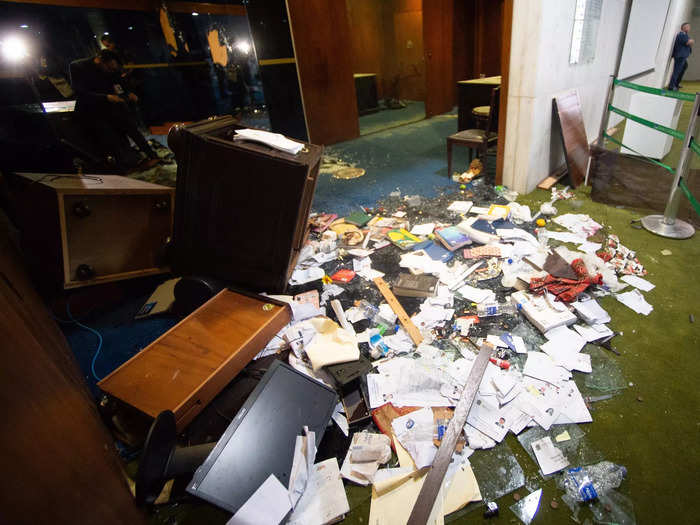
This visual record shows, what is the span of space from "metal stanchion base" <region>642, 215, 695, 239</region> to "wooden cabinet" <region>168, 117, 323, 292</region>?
262 centimetres

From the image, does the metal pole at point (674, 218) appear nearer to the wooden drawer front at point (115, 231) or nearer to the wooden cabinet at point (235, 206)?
the wooden cabinet at point (235, 206)

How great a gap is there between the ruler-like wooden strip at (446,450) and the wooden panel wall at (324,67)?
4.76 metres

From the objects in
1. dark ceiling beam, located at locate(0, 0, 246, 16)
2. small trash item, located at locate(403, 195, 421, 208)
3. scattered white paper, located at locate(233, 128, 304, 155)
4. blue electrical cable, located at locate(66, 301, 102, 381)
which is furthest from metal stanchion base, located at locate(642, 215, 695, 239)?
dark ceiling beam, located at locate(0, 0, 246, 16)

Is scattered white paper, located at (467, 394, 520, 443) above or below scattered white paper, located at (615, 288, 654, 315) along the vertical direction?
below

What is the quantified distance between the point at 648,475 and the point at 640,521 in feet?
0.60

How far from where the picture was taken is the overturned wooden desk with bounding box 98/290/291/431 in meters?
1.39

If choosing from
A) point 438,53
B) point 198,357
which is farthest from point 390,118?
point 198,357

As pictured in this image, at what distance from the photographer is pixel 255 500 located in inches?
43.5

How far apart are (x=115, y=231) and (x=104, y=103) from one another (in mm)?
3443

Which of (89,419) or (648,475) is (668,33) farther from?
(89,419)

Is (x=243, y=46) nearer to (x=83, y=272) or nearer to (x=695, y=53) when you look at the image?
(x=83, y=272)

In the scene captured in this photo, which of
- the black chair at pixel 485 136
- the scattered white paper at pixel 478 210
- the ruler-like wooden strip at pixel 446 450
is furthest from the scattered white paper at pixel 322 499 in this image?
the black chair at pixel 485 136

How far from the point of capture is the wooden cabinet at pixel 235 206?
1.79 m

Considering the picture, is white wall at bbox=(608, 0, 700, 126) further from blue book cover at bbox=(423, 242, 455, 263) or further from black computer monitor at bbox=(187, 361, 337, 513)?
black computer monitor at bbox=(187, 361, 337, 513)
